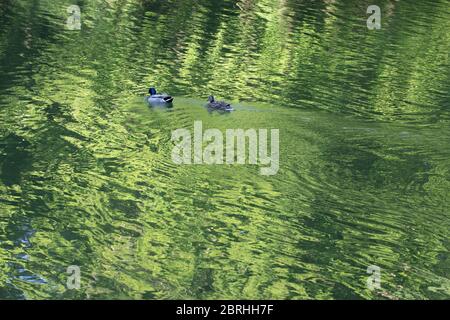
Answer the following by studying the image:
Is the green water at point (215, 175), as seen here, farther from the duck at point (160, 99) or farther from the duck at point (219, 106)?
the duck at point (160, 99)

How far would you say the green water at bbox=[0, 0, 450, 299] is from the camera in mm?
16078

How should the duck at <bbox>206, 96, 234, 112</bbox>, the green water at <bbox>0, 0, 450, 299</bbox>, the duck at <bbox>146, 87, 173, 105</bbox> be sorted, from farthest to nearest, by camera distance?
the duck at <bbox>146, 87, 173, 105</bbox> < the duck at <bbox>206, 96, 234, 112</bbox> < the green water at <bbox>0, 0, 450, 299</bbox>

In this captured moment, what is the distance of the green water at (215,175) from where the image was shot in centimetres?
1608

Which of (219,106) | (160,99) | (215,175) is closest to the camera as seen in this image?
(215,175)

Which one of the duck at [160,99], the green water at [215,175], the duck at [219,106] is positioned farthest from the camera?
the duck at [160,99]

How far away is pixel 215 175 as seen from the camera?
20.4 metres

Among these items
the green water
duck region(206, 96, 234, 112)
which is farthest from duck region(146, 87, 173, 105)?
duck region(206, 96, 234, 112)

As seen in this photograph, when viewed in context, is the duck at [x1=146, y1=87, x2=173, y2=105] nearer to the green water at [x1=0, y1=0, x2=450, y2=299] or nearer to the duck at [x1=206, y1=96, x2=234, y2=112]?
the green water at [x1=0, y1=0, x2=450, y2=299]

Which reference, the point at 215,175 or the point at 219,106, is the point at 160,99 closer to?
the point at 219,106

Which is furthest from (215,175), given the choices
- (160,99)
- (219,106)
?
(160,99)

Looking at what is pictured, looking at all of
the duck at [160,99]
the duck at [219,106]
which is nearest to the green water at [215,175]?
the duck at [219,106]

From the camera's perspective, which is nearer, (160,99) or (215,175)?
(215,175)
